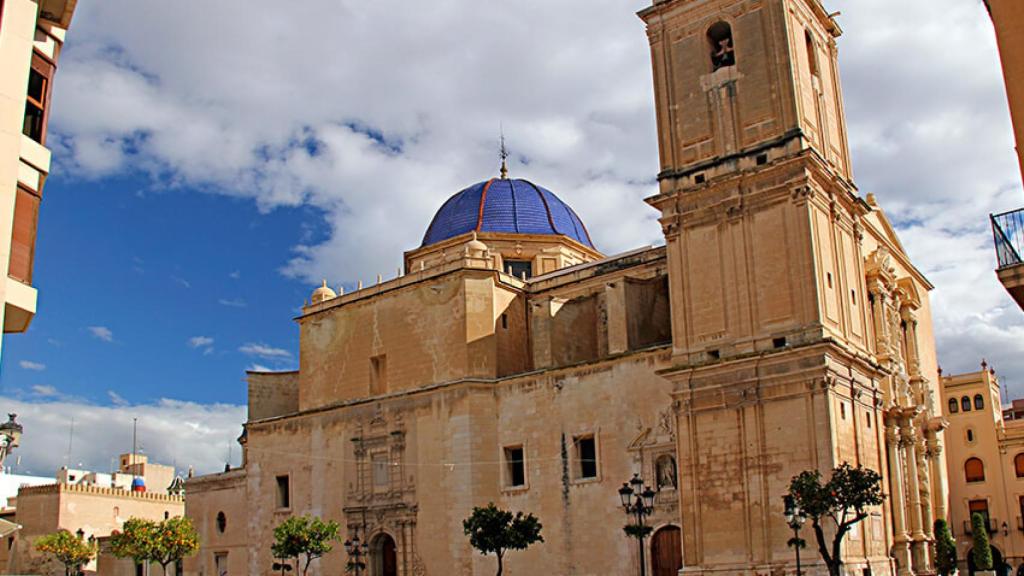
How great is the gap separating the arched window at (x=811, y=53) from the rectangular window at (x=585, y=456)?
431 inches

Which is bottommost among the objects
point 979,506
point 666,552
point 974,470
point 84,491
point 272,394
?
point 666,552

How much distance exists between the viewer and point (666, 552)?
2608 centimetres

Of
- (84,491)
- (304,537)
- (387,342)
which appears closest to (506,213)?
(387,342)

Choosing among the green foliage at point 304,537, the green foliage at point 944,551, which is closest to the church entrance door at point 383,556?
the green foliage at point 304,537

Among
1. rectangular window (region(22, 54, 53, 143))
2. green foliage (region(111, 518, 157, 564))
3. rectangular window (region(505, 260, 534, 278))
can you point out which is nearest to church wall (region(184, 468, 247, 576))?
green foliage (region(111, 518, 157, 564))

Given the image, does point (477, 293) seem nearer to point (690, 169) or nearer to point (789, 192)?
point (690, 169)

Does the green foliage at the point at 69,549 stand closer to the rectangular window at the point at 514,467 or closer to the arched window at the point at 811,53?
the rectangular window at the point at 514,467

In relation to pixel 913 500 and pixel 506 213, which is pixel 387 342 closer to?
pixel 506 213

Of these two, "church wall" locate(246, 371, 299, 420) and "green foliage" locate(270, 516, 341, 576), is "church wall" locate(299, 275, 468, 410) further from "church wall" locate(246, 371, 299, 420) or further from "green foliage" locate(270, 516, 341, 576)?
"green foliage" locate(270, 516, 341, 576)

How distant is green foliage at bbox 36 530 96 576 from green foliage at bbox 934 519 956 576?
31.6m

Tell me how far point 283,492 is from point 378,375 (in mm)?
5186

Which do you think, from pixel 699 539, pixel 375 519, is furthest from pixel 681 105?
pixel 375 519

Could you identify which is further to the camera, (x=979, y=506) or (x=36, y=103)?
(x=979, y=506)

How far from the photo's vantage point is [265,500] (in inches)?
1345
